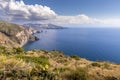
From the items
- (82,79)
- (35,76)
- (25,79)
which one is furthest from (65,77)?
(25,79)

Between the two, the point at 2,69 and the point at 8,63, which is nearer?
the point at 2,69

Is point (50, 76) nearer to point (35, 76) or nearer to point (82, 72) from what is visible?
point (35, 76)

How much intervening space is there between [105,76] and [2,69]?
454 cm

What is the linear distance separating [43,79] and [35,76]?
38 cm

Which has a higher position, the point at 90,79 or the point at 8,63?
the point at 8,63

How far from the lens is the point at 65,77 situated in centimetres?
783

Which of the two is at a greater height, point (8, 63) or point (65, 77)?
point (8, 63)

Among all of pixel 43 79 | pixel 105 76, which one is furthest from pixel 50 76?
pixel 105 76

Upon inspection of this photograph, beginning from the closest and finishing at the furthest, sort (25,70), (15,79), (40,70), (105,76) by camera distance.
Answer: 1. (15,79)
2. (25,70)
3. (40,70)
4. (105,76)

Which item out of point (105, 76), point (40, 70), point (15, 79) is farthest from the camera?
point (105, 76)

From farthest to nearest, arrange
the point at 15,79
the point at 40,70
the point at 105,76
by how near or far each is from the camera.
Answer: the point at 105,76
the point at 40,70
the point at 15,79

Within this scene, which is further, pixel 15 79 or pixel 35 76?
pixel 35 76

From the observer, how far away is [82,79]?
7.52 meters

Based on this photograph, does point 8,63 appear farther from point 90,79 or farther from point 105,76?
point 105,76
